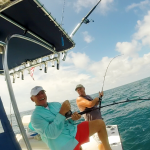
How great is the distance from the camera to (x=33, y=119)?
67.4 inches

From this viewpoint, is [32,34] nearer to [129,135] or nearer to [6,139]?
[6,139]

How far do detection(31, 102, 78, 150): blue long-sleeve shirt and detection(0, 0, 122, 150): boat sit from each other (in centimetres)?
32

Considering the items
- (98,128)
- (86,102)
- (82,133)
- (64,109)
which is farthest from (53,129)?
(86,102)

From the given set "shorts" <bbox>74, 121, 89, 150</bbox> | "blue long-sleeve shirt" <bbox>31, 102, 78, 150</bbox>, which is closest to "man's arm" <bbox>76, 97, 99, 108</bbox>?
"shorts" <bbox>74, 121, 89, 150</bbox>

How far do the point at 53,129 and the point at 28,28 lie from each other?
172cm

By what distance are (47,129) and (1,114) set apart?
807mm

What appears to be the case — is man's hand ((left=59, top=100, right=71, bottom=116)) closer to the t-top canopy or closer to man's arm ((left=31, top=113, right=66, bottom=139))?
man's arm ((left=31, top=113, right=66, bottom=139))

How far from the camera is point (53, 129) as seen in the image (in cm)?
161

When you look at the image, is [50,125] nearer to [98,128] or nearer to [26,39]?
[98,128]

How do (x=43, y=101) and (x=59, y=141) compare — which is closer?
(x=59, y=141)

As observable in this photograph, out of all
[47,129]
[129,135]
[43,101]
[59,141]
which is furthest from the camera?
[129,135]

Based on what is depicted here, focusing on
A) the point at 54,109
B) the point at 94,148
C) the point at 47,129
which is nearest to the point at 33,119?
the point at 47,129

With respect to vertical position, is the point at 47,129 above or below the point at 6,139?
below

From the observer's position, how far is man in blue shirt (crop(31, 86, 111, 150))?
1.66 m
